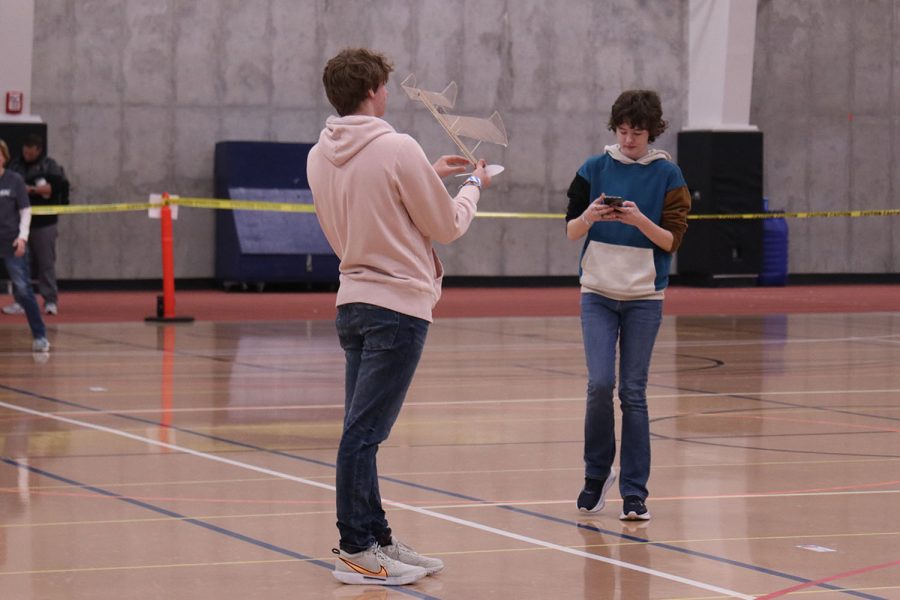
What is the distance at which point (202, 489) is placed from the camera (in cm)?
750

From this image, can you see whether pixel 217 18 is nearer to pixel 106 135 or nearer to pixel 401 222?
pixel 106 135

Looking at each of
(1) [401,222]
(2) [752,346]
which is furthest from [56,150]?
(1) [401,222]

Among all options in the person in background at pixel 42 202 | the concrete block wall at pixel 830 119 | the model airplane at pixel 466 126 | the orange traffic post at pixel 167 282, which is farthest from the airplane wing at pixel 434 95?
the concrete block wall at pixel 830 119

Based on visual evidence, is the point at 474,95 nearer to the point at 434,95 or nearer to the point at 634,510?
the point at 634,510

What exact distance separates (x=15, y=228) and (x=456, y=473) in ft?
23.5

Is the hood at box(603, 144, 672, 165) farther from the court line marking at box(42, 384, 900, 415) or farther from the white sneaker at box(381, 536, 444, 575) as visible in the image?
the court line marking at box(42, 384, 900, 415)

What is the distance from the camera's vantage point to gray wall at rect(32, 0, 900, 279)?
2403 cm

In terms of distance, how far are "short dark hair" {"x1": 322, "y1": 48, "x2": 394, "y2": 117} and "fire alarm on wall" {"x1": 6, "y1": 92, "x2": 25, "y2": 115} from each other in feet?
59.5

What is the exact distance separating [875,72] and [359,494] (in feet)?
80.3

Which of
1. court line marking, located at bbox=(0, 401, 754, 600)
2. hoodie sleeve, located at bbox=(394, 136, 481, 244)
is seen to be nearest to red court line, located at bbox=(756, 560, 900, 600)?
court line marking, located at bbox=(0, 401, 754, 600)

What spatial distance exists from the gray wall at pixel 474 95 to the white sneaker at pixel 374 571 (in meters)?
19.2

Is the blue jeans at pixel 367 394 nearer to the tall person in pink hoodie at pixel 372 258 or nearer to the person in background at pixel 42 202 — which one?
the tall person in pink hoodie at pixel 372 258

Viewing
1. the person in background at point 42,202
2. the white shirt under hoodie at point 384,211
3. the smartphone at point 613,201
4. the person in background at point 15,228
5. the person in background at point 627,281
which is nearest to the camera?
the white shirt under hoodie at point 384,211

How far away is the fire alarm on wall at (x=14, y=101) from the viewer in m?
22.7
